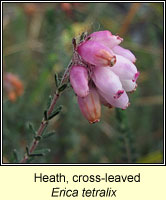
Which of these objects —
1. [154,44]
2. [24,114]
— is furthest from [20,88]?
[154,44]

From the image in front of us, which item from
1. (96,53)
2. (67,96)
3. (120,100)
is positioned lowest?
(120,100)

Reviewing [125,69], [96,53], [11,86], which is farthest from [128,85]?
[11,86]

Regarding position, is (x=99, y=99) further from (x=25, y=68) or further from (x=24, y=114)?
(x=25, y=68)

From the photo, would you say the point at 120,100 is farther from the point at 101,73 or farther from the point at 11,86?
the point at 11,86

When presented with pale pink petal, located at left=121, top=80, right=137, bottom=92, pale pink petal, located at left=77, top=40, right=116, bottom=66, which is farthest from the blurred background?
pale pink petal, located at left=77, top=40, right=116, bottom=66

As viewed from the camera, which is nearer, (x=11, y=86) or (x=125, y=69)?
(x=125, y=69)

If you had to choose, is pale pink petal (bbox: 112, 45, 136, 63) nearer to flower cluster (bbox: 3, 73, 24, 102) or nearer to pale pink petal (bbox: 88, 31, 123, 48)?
pale pink petal (bbox: 88, 31, 123, 48)

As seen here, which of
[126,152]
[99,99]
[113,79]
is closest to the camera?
[113,79]
